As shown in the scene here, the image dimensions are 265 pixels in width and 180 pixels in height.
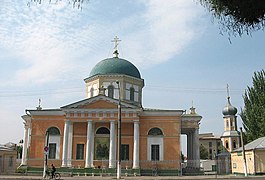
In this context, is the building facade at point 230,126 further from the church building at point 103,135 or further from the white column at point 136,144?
the white column at point 136,144

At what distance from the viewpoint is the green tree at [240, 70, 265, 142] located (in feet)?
146

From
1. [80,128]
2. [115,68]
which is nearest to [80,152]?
[80,128]

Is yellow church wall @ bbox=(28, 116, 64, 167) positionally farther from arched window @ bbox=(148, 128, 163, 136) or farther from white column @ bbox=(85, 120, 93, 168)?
arched window @ bbox=(148, 128, 163, 136)

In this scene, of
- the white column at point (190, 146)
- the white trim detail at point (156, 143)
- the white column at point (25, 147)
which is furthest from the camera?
the white column at point (190, 146)

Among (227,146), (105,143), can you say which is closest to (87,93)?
(105,143)

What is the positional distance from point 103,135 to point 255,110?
70.4 ft

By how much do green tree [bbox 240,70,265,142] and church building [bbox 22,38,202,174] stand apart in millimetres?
11215

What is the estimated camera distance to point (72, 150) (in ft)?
121

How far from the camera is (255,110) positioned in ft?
148

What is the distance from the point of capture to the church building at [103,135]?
35875 millimetres

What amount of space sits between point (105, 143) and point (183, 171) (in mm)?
9424

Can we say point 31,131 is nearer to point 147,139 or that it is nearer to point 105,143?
point 105,143

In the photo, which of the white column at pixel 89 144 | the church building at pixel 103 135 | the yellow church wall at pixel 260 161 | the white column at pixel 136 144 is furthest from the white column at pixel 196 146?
the white column at pixel 89 144

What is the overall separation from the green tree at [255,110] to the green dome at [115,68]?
640 inches
